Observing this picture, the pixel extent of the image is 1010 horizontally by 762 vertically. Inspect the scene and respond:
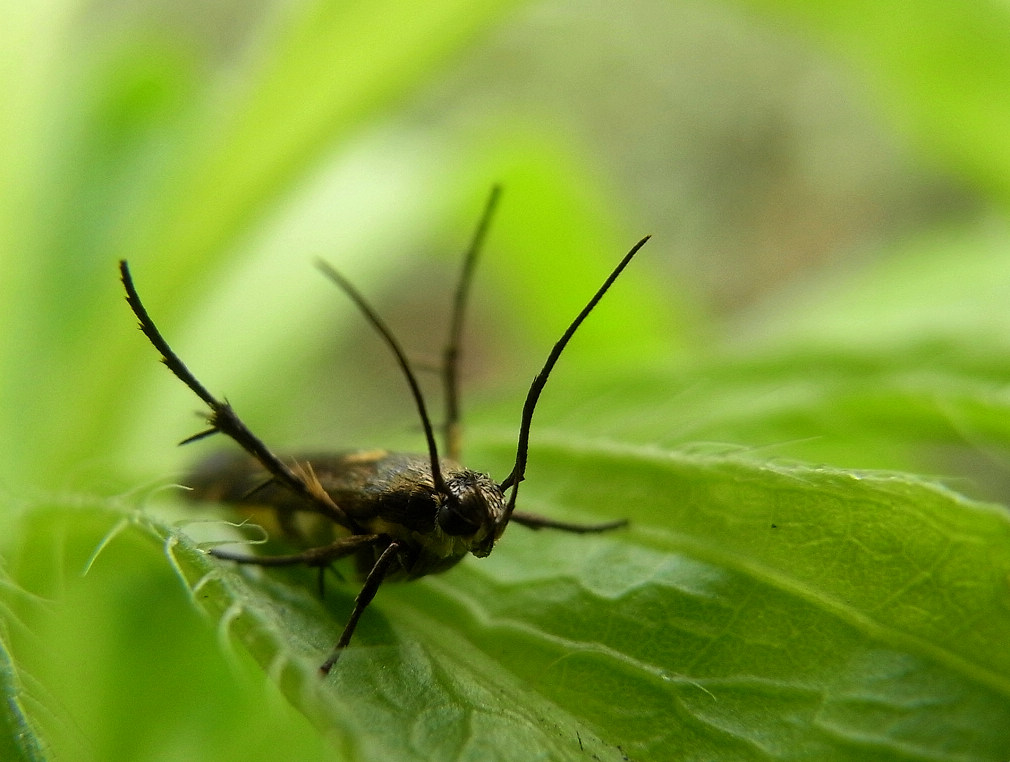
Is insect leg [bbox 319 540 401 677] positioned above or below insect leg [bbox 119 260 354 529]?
below

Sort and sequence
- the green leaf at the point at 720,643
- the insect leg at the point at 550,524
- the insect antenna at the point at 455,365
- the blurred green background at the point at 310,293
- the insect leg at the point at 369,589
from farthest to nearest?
the insect antenna at the point at 455,365, the blurred green background at the point at 310,293, the insect leg at the point at 550,524, the insect leg at the point at 369,589, the green leaf at the point at 720,643

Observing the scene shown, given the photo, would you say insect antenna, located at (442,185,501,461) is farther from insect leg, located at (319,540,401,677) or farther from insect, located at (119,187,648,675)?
insect leg, located at (319,540,401,677)

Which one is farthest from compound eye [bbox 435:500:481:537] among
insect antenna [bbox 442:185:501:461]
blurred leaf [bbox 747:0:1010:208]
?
blurred leaf [bbox 747:0:1010:208]

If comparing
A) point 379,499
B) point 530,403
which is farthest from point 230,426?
point 530,403

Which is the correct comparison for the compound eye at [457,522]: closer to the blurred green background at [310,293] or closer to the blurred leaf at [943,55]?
the blurred green background at [310,293]

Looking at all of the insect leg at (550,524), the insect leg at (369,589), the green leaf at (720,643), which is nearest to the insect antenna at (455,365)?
the insect leg at (550,524)

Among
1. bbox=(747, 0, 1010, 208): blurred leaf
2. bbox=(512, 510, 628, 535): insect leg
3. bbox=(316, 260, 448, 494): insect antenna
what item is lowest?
bbox=(747, 0, 1010, 208): blurred leaf

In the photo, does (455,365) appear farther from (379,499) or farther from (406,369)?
(406,369)

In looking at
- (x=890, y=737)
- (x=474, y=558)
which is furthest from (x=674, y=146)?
(x=890, y=737)
